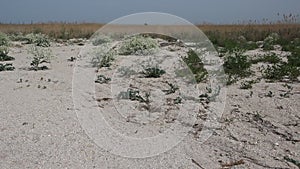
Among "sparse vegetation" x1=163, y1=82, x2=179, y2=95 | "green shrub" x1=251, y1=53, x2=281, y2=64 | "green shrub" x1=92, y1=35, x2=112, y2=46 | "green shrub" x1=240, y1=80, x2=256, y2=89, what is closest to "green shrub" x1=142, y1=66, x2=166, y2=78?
"sparse vegetation" x1=163, y1=82, x2=179, y2=95

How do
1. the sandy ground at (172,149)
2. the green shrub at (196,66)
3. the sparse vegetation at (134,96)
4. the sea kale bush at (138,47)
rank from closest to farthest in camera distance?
1. the sandy ground at (172,149)
2. the sparse vegetation at (134,96)
3. the green shrub at (196,66)
4. the sea kale bush at (138,47)

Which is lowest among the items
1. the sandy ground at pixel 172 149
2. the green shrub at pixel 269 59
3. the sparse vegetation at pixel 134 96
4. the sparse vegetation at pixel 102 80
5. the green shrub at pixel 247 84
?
the sandy ground at pixel 172 149

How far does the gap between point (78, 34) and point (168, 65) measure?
10.2 m

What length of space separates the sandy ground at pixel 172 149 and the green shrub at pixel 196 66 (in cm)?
85

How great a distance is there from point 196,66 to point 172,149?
4279 mm

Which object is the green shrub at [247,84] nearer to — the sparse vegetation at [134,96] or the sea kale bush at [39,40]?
the sparse vegetation at [134,96]

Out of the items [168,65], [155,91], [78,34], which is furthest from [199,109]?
[78,34]

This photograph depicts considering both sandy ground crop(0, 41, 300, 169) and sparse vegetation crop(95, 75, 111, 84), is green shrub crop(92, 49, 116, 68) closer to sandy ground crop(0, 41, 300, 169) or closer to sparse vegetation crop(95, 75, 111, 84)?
sparse vegetation crop(95, 75, 111, 84)

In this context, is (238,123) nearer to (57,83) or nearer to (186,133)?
(186,133)

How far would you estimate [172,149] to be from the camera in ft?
12.5

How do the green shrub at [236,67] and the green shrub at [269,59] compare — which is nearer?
the green shrub at [236,67]

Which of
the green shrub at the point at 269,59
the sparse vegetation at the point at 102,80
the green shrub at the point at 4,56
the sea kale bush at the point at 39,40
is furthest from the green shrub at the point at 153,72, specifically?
the sea kale bush at the point at 39,40

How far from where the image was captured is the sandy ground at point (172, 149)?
3482 millimetres

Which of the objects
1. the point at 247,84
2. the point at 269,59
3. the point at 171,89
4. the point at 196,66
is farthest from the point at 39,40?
the point at 247,84
